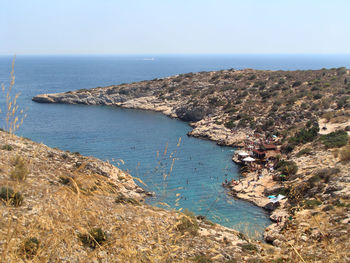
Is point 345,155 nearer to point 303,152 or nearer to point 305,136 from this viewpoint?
point 303,152

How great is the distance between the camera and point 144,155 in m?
39.7

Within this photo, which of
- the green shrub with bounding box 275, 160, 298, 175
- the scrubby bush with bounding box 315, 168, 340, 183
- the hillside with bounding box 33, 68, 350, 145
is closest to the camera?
the scrubby bush with bounding box 315, 168, 340, 183

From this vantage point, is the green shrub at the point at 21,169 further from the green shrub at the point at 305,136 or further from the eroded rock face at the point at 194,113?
the eroded rock face at the point at 194,113

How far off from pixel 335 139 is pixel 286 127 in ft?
49.7

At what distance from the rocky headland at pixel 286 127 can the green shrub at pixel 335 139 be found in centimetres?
10

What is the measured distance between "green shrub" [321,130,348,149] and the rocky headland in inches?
4.0

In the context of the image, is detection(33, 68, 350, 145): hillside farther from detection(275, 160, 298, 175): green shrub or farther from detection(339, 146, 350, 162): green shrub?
detection(339, 146, 350, 162): green shrub

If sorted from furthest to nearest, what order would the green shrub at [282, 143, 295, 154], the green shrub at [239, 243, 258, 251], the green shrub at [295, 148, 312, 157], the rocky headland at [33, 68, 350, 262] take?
the green shrub at [282, 143, 295, 154] < the green shrub at [295, 148, 312, 157] < the green shrub at [239, 243, 258, 251] < the rocky headland at [33, 68, 350, 262]

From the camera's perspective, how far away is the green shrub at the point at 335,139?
31628 mm

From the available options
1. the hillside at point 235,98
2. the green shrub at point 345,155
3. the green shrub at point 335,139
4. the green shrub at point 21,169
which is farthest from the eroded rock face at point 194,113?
the green shrub at point 21,169

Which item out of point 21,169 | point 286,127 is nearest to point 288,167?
point 286,127

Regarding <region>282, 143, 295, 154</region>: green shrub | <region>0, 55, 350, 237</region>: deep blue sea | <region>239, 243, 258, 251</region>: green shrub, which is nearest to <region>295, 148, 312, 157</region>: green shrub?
<region>282, 143, 295, 154</region>: green shrub

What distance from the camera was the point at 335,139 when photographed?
33.3 metres

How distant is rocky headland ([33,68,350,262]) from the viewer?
6.51m
